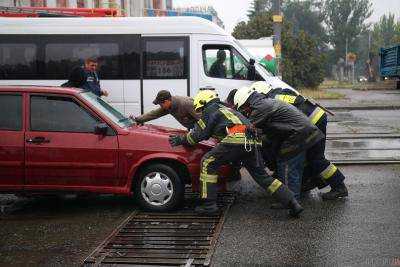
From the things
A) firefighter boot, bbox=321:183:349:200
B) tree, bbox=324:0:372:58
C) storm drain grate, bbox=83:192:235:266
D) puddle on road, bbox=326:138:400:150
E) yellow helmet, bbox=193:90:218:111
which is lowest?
storm drain grate, bbox=83:192:235:266

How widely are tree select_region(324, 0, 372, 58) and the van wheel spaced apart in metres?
97.7

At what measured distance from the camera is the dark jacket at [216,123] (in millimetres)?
6652

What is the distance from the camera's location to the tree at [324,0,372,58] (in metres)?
100

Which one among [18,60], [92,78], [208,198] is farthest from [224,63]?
[208,198]

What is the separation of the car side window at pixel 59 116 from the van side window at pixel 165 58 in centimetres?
448

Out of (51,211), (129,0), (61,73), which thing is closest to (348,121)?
(61,73)

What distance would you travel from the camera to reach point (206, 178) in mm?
6633

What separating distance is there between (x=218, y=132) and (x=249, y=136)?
1.24ft

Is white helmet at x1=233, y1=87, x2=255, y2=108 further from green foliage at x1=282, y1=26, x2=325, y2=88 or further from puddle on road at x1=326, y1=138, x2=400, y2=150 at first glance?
green foliage at x1=282, y1=26, x2=325, y2=88

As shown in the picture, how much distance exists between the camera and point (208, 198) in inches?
263

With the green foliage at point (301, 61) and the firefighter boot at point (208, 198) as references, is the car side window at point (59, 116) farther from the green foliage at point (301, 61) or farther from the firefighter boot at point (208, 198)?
the green foliage at point (301, 61)

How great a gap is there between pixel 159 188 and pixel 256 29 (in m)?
29.7

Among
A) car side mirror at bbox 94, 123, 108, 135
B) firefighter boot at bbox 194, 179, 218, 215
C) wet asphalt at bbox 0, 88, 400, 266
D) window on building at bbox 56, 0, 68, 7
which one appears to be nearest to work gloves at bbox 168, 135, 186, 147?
firefighter boot at bbox 194, 179, 218, 215

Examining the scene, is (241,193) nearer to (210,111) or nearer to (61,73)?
(210,111)
